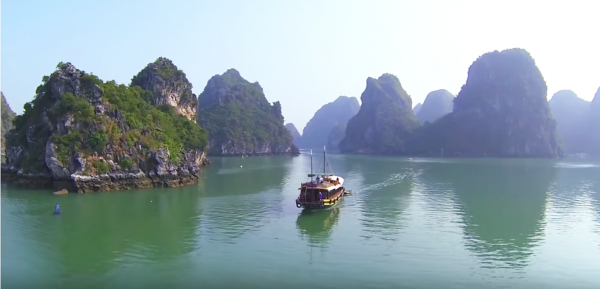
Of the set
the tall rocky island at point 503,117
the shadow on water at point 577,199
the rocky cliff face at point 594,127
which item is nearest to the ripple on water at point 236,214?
the shadow on water at point 577,199

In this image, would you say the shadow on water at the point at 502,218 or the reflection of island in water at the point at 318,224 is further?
the reflection of island in water at the point at 318,224

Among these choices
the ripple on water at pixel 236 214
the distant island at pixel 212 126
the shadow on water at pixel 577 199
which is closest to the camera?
Answer: the ripple on water at pixel 236 214

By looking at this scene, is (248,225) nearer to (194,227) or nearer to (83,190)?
(194,227)

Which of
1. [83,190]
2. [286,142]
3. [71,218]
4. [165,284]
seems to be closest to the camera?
[165,284]

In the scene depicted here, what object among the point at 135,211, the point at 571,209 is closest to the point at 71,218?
the point at 135,211

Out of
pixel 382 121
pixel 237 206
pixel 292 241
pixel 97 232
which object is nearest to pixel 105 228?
pixel 97 232

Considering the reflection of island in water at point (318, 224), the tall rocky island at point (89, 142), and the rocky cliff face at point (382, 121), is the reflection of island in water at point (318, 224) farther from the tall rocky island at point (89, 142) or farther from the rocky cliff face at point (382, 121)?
the rocky cliff face at point (382, 121)
